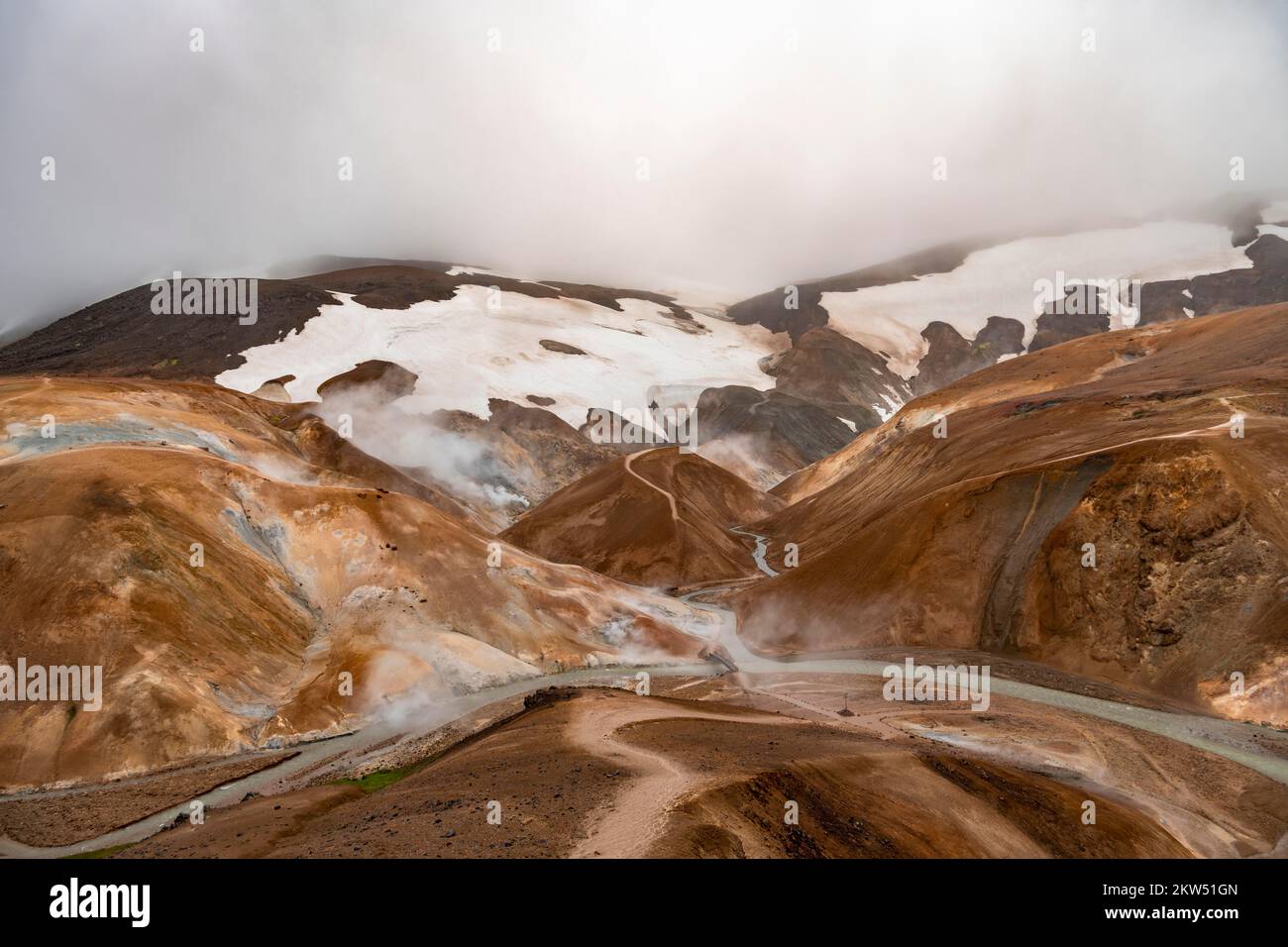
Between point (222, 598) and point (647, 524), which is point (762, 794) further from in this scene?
point (647, 524)

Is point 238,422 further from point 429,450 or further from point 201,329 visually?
point 201,329

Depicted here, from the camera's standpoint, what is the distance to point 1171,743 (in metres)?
30.1

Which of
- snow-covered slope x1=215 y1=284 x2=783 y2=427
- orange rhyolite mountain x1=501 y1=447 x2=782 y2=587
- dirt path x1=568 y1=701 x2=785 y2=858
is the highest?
snow-covered slope x1=215 y1=284 x2=783 y2=427

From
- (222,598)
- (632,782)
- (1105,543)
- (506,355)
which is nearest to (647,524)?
(1105,543)

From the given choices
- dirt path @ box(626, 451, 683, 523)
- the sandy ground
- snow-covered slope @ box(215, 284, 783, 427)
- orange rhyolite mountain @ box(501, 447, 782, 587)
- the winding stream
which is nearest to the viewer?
the sandy ground

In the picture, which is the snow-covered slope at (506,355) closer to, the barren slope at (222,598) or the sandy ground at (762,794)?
the barren slope at (222,598)

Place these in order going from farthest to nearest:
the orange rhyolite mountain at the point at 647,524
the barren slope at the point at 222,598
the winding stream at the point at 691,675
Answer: the orange rhyolite mountain at the point at 647,524, the barren slope at the point at 222,598, the winding stream at the point at 691,675

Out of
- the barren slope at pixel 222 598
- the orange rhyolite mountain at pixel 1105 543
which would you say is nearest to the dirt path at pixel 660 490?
the orange rhyolite mountain at pixel 1105 543

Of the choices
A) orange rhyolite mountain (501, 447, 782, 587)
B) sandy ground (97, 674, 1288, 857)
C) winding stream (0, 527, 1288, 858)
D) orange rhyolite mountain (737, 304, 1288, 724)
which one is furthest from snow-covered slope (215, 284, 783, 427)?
sandy ground (97, 674, 1288, 857)

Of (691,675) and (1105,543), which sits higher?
(1105,543)

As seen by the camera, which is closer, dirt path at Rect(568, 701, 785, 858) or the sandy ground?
dirt path at Rect(568, 701, 785, 858)

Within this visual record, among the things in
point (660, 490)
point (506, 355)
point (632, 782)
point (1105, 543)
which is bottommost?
point (660, 490)

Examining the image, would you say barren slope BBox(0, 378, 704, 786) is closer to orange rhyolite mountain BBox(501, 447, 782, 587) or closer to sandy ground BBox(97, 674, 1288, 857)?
sandy ground BBox(97, 674, 1288, 857)
